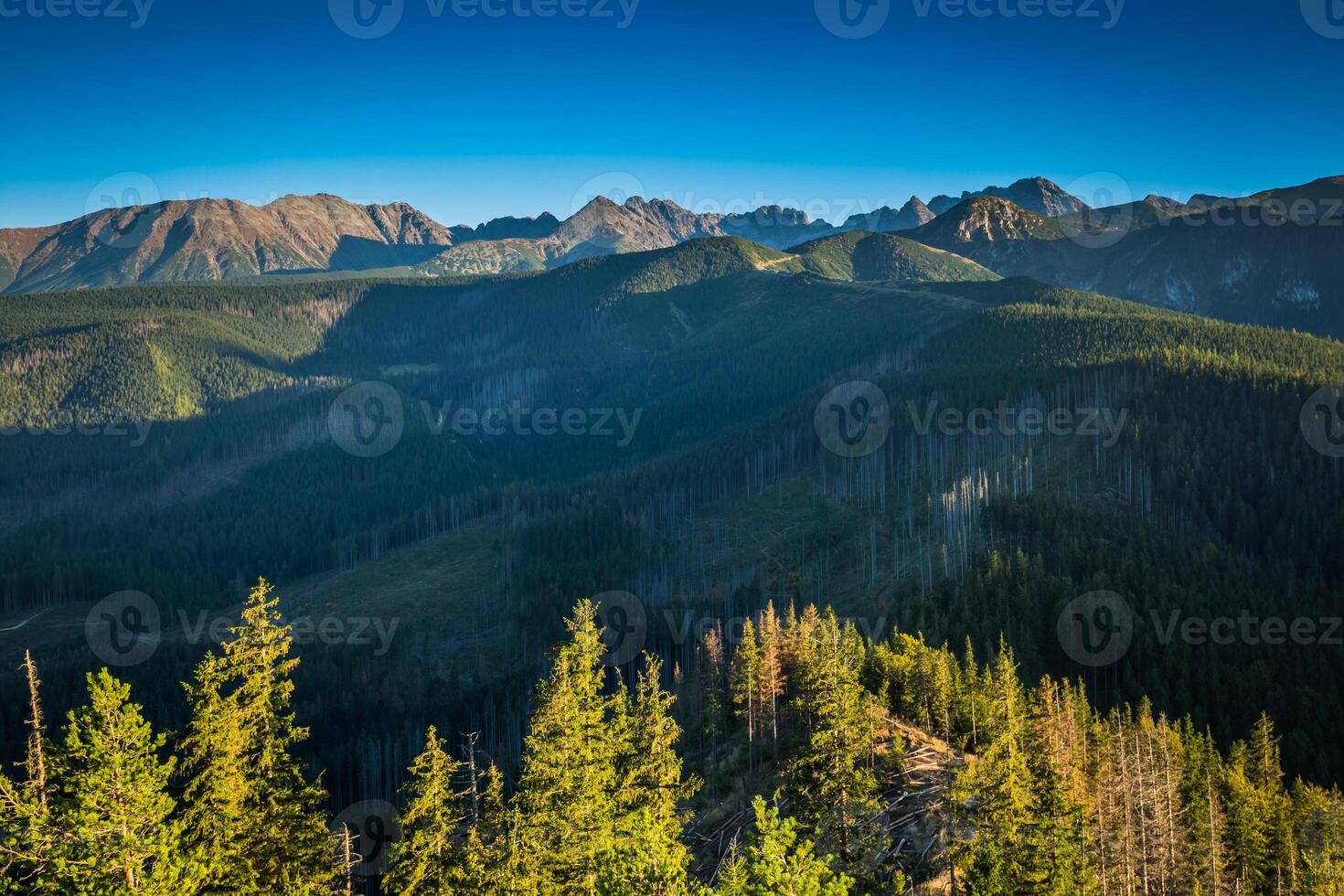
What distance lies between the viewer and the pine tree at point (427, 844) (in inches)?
1271

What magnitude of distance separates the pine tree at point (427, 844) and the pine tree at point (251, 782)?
8.73 ft

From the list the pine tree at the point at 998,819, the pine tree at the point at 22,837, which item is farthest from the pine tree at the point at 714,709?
the pine tree at the point at 22,837

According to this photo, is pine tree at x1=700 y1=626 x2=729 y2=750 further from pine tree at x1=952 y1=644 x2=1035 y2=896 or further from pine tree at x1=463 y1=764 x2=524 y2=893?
pine tree at x1=463 y1=764 x2=524 y2=893

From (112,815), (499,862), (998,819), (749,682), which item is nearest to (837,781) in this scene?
(998,819)

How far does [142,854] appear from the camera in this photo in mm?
22828

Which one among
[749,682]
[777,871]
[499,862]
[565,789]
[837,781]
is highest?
[777,871]

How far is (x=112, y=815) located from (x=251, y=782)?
7.22 metres

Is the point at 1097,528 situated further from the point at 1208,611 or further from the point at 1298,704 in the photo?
the point at 1298,704

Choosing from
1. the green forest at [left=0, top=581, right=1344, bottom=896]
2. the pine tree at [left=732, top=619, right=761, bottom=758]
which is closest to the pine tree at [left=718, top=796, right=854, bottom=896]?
the green forest at [left=0, top=581, right=1344, bottom=896]

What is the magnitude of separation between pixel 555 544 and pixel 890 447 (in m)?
79.6

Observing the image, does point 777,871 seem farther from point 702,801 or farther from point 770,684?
point 770,684

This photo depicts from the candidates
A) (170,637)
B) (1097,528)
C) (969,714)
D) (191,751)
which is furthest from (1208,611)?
(170,637)

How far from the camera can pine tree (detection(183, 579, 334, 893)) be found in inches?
1125

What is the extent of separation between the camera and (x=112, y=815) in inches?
906
